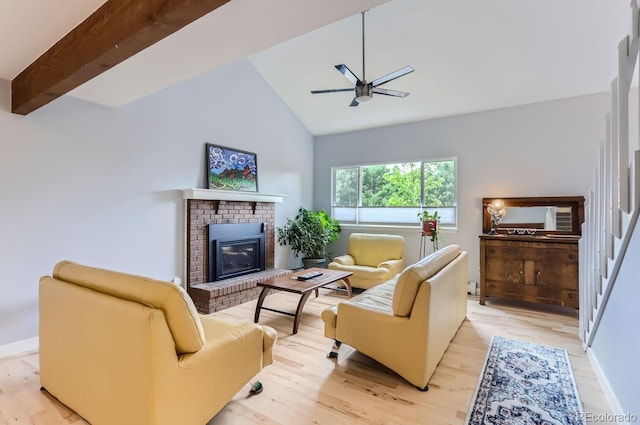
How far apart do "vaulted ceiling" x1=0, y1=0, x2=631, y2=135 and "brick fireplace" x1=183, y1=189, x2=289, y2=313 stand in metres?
1.51

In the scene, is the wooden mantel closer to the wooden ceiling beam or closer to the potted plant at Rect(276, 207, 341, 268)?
the potted plant at Rect(276, 207, 341, 268)

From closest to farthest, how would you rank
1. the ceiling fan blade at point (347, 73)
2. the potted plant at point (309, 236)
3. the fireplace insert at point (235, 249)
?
1. the ceiling fan blade at point (347, 73)
2. the fireplace insert at point (235, 249)
3. the potted plant at point (309, 236)

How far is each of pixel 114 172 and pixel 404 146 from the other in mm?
4322

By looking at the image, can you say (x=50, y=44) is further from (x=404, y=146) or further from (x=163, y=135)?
(x=404, y=146)

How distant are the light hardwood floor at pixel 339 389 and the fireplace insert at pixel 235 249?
1.61m

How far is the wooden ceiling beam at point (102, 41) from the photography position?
61.4 inches

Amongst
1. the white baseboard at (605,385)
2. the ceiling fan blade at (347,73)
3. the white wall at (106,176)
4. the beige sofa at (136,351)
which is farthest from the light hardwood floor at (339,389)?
the ceiling fan blade at (347,73)

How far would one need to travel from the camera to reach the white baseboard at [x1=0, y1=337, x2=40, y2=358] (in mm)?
2789

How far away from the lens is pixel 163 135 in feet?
13.0

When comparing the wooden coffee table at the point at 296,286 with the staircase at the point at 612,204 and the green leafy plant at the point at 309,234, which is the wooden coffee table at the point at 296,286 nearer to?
the green leafy plant at the point at 309,234

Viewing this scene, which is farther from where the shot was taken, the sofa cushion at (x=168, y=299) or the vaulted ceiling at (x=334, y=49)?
the vaulted ceiling at (x=334, y=49)

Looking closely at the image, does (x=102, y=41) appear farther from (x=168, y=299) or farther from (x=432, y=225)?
(x=432, y=225)

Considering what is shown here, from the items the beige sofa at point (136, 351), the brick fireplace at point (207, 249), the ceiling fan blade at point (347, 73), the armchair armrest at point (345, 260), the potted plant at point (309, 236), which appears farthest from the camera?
the potted plant at point (309, 236)

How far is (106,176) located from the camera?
3.43 metres
